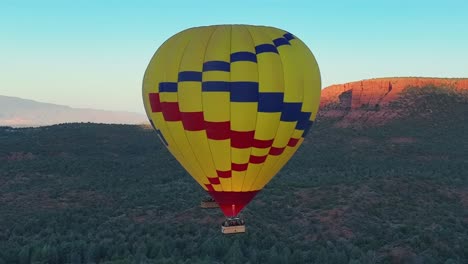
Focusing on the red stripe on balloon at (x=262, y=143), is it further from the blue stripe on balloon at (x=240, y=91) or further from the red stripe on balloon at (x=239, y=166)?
the blue stripe on balloon at (x=240, y=91)

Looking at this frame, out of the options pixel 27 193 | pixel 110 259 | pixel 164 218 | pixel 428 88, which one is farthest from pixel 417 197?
pixel 428 88

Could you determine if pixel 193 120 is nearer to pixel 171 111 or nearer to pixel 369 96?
pixel 171 111

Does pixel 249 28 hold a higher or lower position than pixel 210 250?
higher

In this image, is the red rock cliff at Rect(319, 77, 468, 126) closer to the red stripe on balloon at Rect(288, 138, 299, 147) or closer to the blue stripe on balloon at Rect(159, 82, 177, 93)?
the red stripe on balloon at Rect(288, 138, 299, 147)

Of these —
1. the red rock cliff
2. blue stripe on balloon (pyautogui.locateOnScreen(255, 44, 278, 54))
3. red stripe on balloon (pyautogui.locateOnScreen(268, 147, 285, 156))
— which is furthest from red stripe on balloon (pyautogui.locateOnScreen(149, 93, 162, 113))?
the red rock cliff

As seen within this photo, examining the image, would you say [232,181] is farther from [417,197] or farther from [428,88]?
[428,88]
